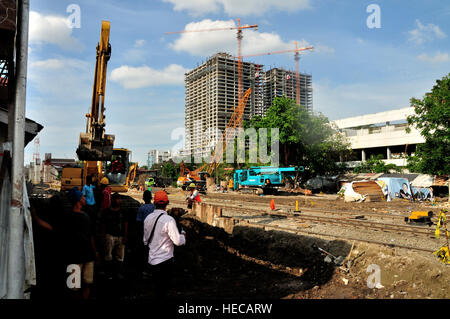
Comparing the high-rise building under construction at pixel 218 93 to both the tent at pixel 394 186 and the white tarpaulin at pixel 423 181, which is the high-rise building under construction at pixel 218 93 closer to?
the white tarpaulin at pixel 423 181

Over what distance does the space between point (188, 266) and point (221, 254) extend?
1.68 m

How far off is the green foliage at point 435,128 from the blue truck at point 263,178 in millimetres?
11852

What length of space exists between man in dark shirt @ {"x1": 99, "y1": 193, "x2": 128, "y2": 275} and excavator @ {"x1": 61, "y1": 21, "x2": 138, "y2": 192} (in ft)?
17.8

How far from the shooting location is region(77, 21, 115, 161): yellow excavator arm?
13.0m

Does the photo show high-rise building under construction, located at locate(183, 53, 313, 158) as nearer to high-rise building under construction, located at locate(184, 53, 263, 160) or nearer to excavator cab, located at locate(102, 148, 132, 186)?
high-rise building under construction, located at locate(184, 53, 263, 160)

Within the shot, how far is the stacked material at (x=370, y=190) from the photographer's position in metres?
26.6

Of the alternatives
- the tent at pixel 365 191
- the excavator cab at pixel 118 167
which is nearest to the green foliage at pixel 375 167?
the tent at pixel 365 191

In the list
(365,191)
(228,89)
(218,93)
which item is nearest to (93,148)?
(365,191)

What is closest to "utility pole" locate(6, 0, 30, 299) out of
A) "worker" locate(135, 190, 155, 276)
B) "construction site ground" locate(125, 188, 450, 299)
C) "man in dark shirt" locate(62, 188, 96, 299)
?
"man in dark shirt" locate(62, 188, 96, 299)

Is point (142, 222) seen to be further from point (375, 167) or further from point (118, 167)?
point (375, 167)

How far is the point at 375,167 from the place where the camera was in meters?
46.0

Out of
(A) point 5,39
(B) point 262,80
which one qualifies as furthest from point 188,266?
(B) point 262,80

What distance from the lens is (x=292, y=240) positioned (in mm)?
11367

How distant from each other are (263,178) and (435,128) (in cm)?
1633
